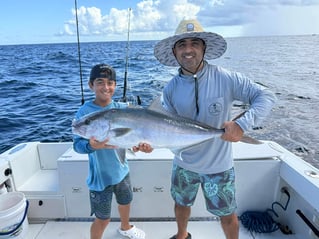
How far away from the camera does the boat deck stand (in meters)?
2.92

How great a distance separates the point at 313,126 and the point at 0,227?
8.18 m

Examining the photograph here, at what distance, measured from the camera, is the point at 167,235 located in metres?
2.94

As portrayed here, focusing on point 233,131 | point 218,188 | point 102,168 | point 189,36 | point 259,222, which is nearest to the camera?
point 233,131

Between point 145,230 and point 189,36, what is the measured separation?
216 centimetres

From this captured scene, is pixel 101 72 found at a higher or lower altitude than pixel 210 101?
higher

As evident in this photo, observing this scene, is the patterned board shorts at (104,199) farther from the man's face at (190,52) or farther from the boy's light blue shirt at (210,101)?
the man's face at (190,52)

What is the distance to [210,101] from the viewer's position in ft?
6.91

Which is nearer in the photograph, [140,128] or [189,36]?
[140,128]

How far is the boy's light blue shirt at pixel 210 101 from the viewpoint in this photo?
2.10m

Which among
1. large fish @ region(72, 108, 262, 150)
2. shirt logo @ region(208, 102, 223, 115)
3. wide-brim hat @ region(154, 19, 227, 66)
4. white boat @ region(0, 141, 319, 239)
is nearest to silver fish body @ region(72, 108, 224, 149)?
large fish @ region(72, 108, 262, 150)

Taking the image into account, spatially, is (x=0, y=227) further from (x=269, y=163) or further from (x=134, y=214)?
(x=269, y=163)

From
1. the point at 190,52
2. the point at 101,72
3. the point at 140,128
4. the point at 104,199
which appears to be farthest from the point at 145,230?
the point at 190,52

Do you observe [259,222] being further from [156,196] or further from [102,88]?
[102,88]

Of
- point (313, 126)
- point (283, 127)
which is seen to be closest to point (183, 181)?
point (283, 127)
